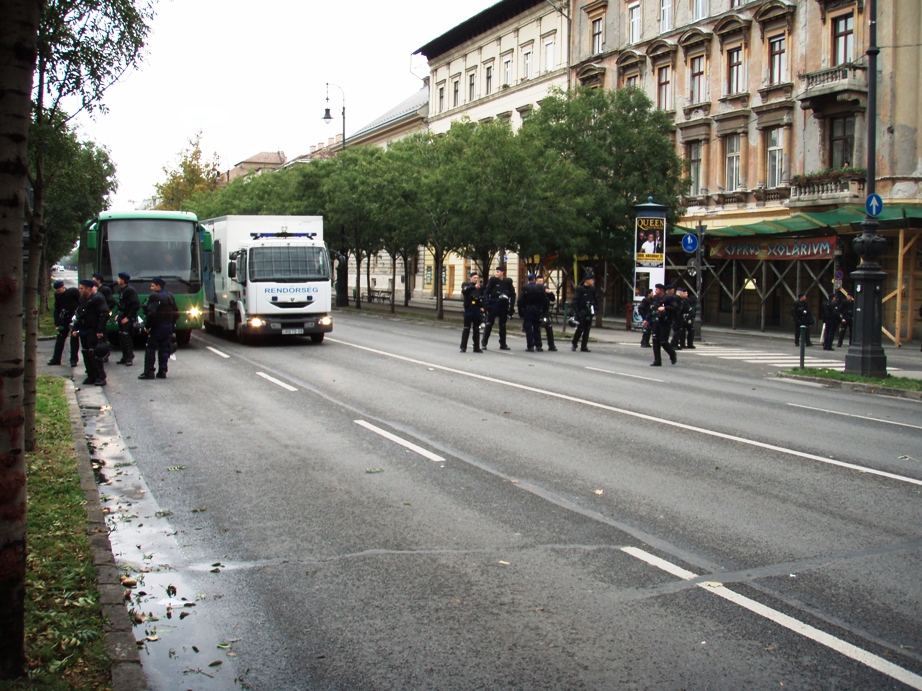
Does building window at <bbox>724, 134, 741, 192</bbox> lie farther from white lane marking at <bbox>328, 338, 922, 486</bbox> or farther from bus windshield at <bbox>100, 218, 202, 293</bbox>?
bus windshield at <bbox>100, 218, 202, 293</bbox>

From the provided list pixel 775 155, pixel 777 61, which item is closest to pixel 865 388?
pixel 775 155

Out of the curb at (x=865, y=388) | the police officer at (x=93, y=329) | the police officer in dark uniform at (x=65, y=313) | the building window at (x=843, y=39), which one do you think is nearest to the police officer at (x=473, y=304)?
the curb at (x=865, y=388)

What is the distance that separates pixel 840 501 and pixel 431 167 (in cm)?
3418

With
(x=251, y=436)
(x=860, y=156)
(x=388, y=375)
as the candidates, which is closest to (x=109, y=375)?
(x=388, y=375)

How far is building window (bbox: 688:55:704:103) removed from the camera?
3956 cm

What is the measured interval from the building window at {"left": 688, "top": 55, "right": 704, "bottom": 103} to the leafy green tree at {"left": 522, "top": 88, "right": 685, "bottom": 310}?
3587mm

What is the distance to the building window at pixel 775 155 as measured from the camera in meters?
35.3

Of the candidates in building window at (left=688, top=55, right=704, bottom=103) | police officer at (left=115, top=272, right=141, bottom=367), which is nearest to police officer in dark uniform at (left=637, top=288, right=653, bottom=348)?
police officer at (left=115, top=272, right=141, bottom=367)

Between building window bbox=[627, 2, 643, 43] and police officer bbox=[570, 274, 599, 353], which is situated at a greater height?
building window bbox=[627, 2, 643, 43]

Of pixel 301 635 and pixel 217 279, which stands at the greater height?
pixel 217 279

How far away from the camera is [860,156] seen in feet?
102

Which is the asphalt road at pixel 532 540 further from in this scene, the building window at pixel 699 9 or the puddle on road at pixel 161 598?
the building window at pixel 699 9

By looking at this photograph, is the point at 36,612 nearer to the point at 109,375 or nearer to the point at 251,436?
the point at 251,436

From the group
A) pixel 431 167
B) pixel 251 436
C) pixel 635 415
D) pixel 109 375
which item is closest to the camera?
pixel 251 436
